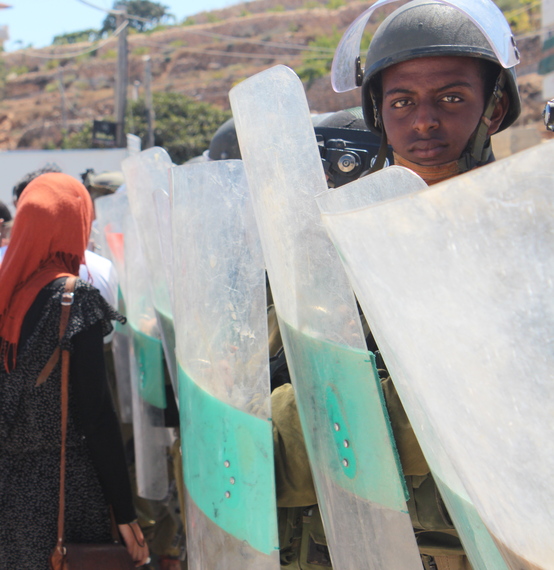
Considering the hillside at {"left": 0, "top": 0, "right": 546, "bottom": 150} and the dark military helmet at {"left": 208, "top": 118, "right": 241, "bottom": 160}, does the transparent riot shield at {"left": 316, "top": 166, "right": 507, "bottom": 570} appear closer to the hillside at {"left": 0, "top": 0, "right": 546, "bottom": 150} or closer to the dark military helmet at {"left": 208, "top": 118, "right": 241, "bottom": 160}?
the dark military helmet at {"left": 208, "top": 118, "right": 241, "bottom": 160}

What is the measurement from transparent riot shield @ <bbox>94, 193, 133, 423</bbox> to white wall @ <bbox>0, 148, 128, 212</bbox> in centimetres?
885

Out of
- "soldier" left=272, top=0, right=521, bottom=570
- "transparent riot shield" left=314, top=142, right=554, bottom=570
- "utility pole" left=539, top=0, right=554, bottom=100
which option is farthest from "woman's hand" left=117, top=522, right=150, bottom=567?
"utility pole" left=539, top=0, right=554, bottom=100

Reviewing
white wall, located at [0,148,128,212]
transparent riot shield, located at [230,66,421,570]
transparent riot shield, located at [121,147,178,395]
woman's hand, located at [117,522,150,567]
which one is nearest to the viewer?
transparent riot shield, located at [230,66,421,570]

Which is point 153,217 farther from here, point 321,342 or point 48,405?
point 321,342

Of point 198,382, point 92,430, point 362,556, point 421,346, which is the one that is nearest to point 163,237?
point 198,382

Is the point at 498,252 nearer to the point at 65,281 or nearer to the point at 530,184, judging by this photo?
the point at 530,184

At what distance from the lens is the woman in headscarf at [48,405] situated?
2.09m

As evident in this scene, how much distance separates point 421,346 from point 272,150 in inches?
22.6

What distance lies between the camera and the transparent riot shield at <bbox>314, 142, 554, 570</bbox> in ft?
2.23

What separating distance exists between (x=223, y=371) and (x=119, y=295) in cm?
154

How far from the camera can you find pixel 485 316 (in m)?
0.71

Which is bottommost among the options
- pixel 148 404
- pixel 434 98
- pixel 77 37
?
pixel 148 404

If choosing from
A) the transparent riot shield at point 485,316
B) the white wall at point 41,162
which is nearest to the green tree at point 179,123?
the white wall at point 41,162

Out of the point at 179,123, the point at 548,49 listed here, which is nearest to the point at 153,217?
the point at 548,49
